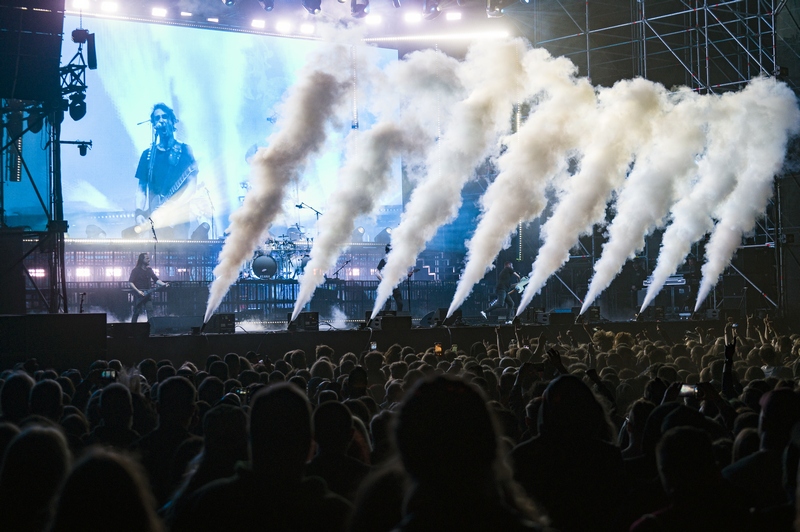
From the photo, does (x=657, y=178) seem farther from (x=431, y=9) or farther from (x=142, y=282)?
(x=142, y=282)

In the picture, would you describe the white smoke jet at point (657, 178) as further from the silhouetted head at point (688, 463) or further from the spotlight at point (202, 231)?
the silhouetted head at point (688, 463)

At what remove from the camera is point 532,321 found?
71.4 ft

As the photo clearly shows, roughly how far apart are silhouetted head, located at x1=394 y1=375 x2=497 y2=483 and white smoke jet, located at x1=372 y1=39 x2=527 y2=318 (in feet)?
65.7

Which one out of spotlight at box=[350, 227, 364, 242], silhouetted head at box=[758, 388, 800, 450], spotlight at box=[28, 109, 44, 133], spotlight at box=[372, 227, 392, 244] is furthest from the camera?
spotlight at box=[372, 227, 392, 244]

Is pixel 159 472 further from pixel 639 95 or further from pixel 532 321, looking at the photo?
pixel 639 95

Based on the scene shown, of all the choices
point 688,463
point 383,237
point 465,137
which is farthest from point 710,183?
point 688,463

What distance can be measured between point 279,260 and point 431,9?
10.3 m

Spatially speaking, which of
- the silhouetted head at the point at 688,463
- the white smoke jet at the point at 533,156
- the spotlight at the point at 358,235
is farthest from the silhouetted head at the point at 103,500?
the spotlight at the point at 358,235

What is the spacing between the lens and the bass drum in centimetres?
2708

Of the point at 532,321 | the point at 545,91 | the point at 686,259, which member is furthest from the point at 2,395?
the point at 686,259

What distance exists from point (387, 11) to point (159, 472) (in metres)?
23.6

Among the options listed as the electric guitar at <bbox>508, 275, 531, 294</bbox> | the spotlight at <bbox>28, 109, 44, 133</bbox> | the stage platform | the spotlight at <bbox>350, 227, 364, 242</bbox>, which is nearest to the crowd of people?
the stage platform

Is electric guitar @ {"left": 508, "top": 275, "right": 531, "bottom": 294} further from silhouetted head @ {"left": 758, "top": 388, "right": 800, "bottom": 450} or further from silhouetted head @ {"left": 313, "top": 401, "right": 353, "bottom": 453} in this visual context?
silhouetted head @ {"left": 313, "top": 401, "right": 353, "bottom": 453}

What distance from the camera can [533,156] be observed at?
24.3 m
